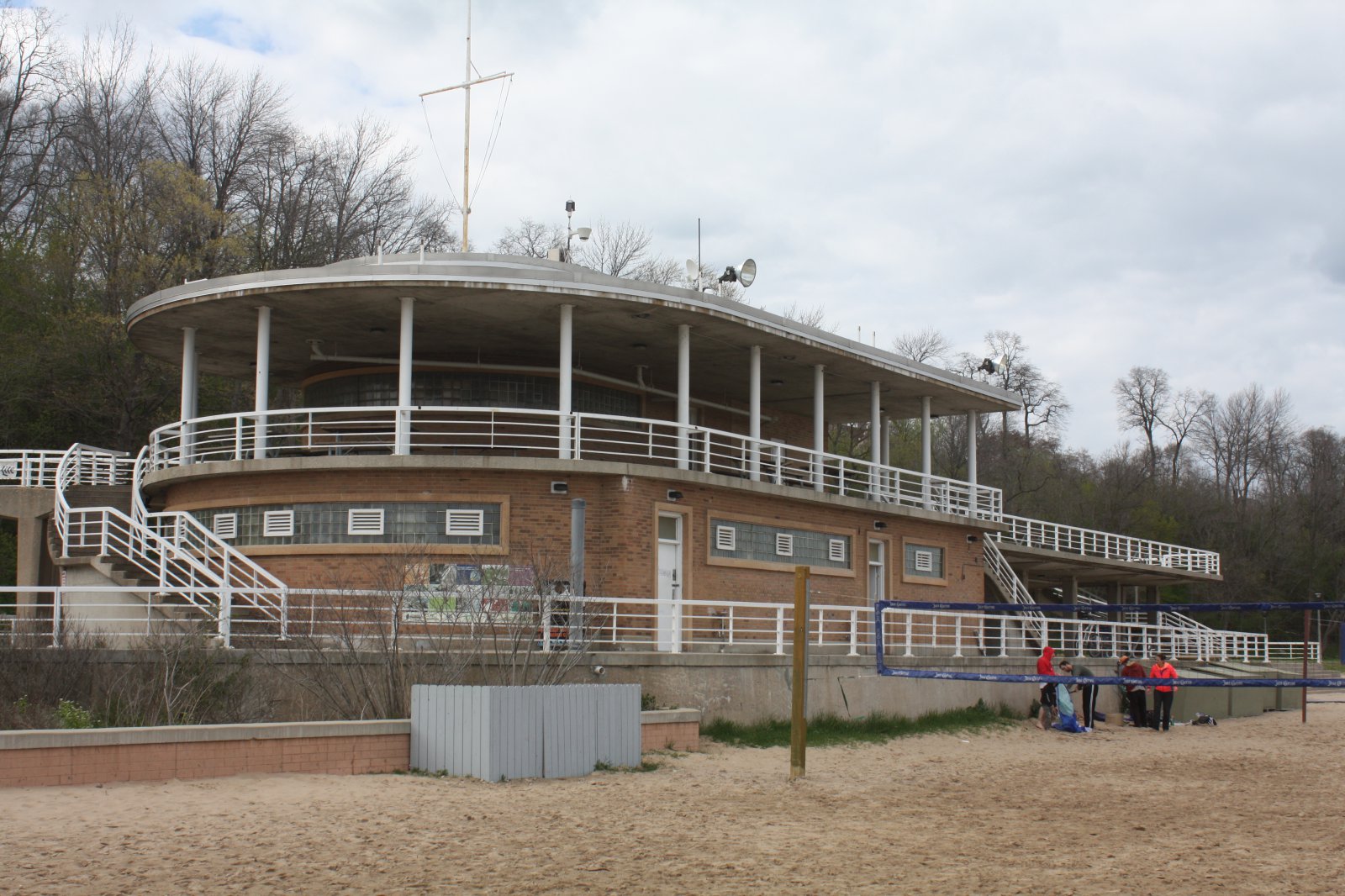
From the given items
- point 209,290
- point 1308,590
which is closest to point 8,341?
point 209,290

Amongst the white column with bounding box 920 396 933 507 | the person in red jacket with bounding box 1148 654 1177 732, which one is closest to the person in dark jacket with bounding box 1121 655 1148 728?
the person in red jacket with bounding box 1148 654 1177 732

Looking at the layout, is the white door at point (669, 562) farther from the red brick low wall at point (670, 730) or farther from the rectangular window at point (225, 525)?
the rectangular window at point (225, 525)

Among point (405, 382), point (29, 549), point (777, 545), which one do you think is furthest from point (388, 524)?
point (29, 549)

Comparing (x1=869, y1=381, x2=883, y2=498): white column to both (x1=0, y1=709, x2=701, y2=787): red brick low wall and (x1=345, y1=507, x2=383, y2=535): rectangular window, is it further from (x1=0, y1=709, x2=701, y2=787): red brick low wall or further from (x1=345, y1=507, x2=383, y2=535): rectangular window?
(x1=0, y1=709, x2=701, y2=787): red brick low wall

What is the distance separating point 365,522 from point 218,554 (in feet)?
7.80

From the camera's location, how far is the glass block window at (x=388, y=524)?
74.2ft

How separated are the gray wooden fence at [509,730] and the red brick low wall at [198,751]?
1.18 feet

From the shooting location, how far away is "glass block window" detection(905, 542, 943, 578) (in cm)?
3036

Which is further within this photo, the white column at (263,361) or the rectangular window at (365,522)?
the white column at (263,361)

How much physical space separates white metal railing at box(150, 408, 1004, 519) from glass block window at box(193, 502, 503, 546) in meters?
1.15

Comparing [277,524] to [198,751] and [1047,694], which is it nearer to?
[198,751]

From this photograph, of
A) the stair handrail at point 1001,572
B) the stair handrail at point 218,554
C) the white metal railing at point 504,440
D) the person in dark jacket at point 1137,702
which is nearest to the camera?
the stair handrail at point 218,554

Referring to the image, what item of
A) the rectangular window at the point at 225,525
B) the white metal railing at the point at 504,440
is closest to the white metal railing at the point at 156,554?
the rectangular window at the point at 225,525

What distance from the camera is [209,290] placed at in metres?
24.5
